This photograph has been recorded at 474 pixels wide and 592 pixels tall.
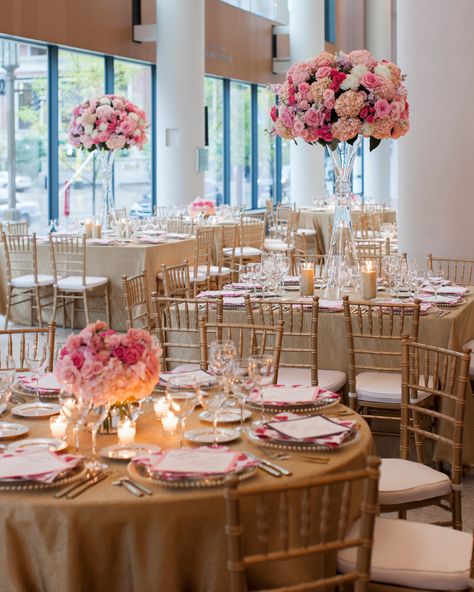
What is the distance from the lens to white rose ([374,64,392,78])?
5.46 meters

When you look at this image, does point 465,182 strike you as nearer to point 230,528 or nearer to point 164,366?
point 164,366

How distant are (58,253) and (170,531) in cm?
683

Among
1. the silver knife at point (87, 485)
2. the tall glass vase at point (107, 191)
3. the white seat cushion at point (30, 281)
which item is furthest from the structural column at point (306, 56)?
the silver knife at point (87, 485)

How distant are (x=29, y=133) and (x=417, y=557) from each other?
33.8 feet

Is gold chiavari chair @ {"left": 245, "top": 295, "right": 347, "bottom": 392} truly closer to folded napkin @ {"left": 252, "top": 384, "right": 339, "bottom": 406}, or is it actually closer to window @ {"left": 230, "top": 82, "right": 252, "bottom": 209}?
folded napkin @ {"left": 252, "top": 384, "right": 339, "bottom": 406}

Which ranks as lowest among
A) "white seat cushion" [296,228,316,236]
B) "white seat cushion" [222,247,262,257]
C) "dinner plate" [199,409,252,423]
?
"dinner plate" [199,409,252,423]

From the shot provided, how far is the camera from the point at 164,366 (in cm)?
520

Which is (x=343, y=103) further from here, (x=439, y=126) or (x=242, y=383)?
(x=242, y=383)

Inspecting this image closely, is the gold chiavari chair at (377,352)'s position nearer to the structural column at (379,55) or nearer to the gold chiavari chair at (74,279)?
the gold chiavari chair at (74,279)

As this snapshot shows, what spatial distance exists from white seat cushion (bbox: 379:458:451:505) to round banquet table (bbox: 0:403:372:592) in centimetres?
99

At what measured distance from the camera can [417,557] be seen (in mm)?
2857

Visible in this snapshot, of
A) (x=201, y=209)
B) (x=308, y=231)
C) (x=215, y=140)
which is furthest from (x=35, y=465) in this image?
(x=215, y=140)

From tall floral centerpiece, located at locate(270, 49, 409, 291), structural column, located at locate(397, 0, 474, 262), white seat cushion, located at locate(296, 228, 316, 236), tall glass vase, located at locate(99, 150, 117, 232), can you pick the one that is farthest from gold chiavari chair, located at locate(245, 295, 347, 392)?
white seat cushion, located at locate(296, 228, 316, 236)

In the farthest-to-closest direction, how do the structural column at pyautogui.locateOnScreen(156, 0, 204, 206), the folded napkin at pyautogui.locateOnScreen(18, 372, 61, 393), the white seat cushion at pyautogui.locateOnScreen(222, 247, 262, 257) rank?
the structural column at pyautogui.locateOnScreen(156, 0, 204, 206), the white seat cushion at pyautogui.locateOnScreen(222, 247, 262, 257), the folded napkin at pyautogui.locateOnScreen(18, 372, 61, 393)
